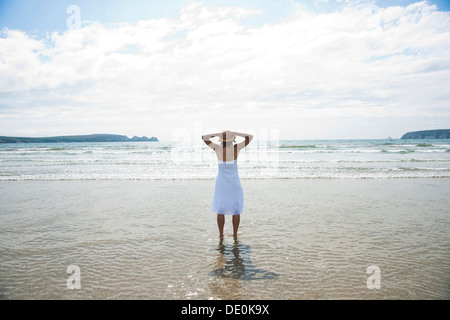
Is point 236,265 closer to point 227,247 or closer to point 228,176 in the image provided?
point 227,247

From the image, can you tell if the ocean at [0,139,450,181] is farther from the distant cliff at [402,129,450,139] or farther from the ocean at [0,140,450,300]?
the distant cliff at [402,129,450,139]

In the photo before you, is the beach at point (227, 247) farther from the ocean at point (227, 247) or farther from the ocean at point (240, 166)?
the ocean at point (240, 166)

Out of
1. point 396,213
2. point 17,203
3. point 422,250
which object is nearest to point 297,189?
point 396,213

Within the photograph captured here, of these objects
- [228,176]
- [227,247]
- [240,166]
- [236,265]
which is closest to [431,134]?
[240,166]

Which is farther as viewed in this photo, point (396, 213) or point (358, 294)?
point (396, 213)

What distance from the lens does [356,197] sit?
866 cm

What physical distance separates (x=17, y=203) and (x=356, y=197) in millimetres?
10907

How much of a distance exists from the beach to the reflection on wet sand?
2 cm

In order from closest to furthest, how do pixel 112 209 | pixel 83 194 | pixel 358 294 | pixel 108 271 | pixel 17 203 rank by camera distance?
pixel 358 294, pixel 108 271, pixel 112 209, pixel 17 203, pixel 83 194

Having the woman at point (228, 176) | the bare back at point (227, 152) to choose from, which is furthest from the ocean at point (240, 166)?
the bare back at point (227, 152)

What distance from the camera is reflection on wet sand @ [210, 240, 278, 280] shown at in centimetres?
371

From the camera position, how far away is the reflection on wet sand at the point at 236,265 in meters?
3.71
